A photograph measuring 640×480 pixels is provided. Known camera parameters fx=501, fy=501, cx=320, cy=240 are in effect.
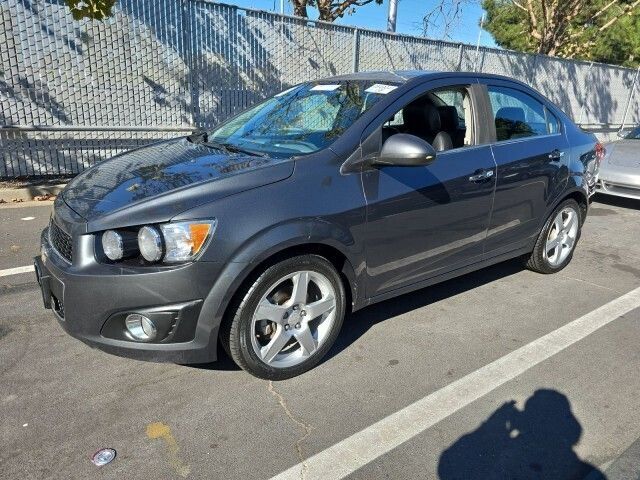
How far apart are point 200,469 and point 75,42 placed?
264 inches

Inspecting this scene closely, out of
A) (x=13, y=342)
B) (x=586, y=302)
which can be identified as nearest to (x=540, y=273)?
(x=586, y=302)

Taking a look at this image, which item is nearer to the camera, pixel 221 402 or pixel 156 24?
pixel 221 402

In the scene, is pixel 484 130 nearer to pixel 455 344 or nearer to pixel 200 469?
pixel 455 344

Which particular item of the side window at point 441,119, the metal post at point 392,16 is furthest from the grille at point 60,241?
the metal post at point 392,16

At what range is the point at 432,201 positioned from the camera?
3068 mm

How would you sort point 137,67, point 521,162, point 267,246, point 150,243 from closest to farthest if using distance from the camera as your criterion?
1. point 150,243
2. point 267,246
3. point 521,162
4. point 137,67

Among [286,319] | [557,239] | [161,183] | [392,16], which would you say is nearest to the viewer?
[161,183]

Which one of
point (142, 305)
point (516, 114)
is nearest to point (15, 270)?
point (142, 305)

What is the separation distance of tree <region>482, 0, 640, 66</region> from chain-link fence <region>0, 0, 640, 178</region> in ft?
23.7

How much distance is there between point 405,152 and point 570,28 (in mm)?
18462

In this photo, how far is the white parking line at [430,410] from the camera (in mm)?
2182

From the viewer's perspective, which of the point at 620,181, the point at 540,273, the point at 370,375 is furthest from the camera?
the point at 620,181

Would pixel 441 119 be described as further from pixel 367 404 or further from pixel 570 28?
pixel 570 28

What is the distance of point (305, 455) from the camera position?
7.32 ft
